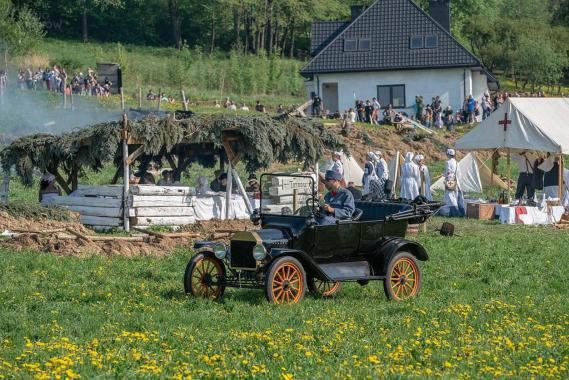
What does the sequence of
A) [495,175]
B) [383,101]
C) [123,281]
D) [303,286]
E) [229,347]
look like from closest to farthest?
[229,347] → [303,286] → [123,281] → [495,175] → [383,101]

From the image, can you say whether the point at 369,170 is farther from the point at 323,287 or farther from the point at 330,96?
the point at 330,96

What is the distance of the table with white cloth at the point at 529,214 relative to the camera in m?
26.9

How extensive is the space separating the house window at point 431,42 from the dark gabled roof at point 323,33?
5.65 meters

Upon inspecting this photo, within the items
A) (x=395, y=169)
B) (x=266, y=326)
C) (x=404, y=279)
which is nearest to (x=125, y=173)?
(x=404, y=279)

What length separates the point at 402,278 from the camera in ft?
50.4

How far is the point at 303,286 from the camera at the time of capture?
14.3 metres

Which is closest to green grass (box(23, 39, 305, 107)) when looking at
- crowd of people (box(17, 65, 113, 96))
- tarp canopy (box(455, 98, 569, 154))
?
crowd of people (box(17, 65, 113, 96))

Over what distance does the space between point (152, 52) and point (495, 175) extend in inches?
2031

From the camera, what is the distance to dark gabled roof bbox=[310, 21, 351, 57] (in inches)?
2450

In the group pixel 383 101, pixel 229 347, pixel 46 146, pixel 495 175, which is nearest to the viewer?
pixel 229 347

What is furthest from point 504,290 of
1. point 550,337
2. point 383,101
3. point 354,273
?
point 383,101

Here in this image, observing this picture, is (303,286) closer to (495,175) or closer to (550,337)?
(550,337)

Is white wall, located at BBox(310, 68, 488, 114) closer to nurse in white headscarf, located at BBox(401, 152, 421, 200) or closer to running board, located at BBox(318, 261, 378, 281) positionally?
nurse in white headscarf, located at BBox(401, 152, 421, 200)

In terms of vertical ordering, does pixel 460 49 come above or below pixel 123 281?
above
